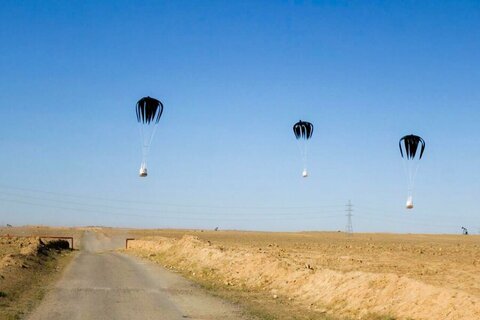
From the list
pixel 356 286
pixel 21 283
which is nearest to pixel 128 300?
pixel 21 283

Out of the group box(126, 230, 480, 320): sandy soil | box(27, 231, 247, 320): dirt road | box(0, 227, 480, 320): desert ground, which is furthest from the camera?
box(27, 231, 247, 320): dirt road

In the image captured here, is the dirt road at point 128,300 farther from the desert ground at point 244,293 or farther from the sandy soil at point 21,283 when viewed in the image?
the sandy soil at point 21,283

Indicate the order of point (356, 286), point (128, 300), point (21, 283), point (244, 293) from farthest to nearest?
point (21, 283), point (244, 293), point (128, 300), point (356, 286)

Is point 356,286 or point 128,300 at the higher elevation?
point 356,286

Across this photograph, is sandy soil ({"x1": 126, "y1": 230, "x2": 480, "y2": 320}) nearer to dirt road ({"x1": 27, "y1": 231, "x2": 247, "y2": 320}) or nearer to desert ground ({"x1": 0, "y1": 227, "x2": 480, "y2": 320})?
desert ground ({"x1": 0, "y1": 227, "x2": 480, "y2": 320})

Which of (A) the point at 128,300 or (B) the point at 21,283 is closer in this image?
(A) the point at 128,300

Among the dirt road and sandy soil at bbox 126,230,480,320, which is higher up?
sandy soil at bbox 126,230,480,320

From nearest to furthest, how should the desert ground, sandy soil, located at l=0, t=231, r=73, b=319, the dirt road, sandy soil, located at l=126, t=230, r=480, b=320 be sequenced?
sandy soil, located at l=126, t=230, r=480, b=320, the desert ground, the dirt road, sandy soil, located at l=0, t=231, r=73, b=319

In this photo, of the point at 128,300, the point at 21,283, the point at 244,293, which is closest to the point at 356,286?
the point at 244,293

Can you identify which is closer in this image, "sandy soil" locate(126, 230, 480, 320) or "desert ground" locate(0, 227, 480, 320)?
"sandy soil" locate(126, 230, 480, 320)

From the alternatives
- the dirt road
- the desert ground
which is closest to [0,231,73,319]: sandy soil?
the desert ground

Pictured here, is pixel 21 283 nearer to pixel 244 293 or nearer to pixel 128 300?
pixel 128 300

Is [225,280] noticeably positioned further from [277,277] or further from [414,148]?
[414,148]

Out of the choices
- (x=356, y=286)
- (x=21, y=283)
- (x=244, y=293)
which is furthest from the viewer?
(x=21, y=283)
